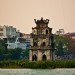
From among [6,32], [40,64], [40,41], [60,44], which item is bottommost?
[40,64]

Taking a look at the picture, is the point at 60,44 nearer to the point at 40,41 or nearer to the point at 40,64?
the point at 40,41

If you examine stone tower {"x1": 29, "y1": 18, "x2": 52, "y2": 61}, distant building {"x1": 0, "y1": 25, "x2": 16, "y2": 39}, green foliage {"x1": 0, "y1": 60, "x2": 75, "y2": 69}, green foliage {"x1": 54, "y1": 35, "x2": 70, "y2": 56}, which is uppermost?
distant building {"x1": 0, "y1": 25, "x2": 16, "y2": 39}

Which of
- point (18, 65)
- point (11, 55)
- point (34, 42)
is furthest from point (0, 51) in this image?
point (18, 65)

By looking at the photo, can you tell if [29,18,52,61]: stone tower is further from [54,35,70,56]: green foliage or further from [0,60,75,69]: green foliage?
[54,35,70,56]: green foliage

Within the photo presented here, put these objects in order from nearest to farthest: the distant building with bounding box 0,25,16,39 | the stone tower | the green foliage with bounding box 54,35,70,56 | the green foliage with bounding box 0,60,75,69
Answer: the green foliage with bounding box 0,60,75,69
the stone tower
the green foliage with bounding box 54,35,70,56
the distant building with bounding box 0,25,16,39

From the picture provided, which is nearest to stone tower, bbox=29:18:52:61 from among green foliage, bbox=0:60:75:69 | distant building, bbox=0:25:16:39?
green foliage, bbox=0:60:75:69

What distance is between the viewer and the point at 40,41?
7612cm

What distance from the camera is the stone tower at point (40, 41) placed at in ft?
248

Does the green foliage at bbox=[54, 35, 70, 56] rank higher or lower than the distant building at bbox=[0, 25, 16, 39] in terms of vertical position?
lower

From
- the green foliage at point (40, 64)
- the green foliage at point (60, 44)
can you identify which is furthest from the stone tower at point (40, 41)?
the green foliage at point (60, 44)

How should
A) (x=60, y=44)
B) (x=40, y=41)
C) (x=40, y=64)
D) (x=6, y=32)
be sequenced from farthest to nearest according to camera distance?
(x=6, y=32), (x=60, y=44), (x=40, y=41), (x=40, y=64)

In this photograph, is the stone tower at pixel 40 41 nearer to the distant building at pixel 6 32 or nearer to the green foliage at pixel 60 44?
the green foliage at pixel 60 44

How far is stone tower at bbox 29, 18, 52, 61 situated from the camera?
248ft

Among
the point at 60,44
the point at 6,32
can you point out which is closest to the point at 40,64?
the point at 60,44
